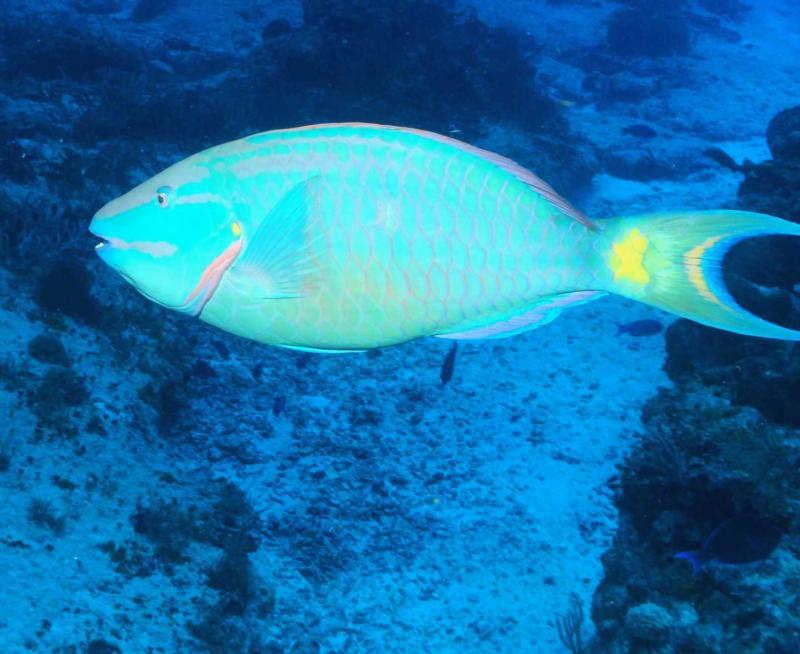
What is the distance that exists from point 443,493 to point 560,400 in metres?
1.87

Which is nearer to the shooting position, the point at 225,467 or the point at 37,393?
the point at 37,393

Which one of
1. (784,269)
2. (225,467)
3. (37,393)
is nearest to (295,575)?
(225,467)

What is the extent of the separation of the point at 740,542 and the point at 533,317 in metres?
2.22

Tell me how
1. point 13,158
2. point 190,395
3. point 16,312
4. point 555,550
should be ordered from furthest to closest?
point 13,158, point 190,395, point 16,312, point 555,550

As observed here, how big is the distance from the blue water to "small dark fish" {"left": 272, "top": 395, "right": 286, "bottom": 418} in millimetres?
82

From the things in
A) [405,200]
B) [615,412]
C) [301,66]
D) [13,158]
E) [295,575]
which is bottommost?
[295,575]

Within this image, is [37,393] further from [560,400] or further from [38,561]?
[560,400]

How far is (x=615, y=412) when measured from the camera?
5922 millimetres

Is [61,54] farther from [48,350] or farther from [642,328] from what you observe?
[642,328]

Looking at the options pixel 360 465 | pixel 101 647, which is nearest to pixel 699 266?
pixel 101 647

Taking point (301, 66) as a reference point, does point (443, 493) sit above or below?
below

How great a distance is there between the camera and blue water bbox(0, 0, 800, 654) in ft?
10.6

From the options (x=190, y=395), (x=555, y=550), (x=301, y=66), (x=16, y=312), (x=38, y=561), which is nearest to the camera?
(x=38, y=561)

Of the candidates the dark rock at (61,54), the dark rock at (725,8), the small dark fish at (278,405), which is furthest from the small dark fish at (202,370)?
the dark rock at (725,8)
